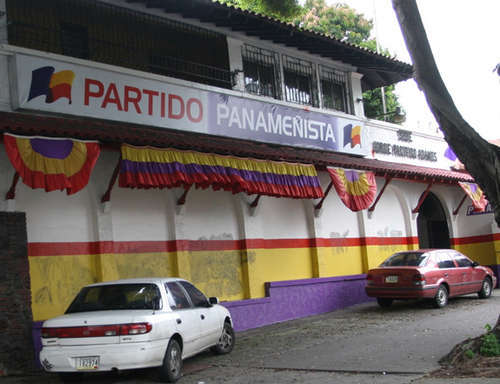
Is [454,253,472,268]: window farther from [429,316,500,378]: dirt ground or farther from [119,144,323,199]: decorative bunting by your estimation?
[429,316,500,378]: dirt ground

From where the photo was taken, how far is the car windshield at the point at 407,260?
54.0ft

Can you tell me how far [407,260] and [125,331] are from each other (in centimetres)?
1012

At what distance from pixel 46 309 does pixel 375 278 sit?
8.67 m

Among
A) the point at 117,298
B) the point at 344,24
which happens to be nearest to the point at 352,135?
the point at 117,298

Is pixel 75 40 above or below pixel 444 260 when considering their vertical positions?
above

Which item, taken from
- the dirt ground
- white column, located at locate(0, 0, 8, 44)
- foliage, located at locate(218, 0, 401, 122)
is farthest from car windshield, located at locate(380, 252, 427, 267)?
foliage, located at locate(218, 0, 401, 122)

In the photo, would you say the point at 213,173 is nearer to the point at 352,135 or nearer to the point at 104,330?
the point at 104,330

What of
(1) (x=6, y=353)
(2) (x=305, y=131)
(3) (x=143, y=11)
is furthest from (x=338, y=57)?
(1) (x=6, y=353)

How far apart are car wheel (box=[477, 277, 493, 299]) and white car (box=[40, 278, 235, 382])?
11.5 m

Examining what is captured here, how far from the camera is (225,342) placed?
11.5 m

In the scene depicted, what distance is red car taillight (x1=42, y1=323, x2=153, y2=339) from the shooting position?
854 cm

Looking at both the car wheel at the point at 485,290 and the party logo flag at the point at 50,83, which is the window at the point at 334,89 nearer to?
the car wheel at the point at 485,290

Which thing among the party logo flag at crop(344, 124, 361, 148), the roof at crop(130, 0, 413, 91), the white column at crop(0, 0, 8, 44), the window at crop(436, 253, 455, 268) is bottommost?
the window at crop(436, 253, 455, 268)

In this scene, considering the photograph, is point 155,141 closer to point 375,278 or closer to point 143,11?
point 143,11
